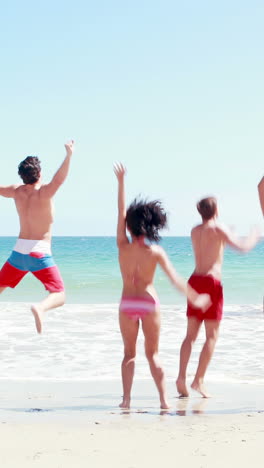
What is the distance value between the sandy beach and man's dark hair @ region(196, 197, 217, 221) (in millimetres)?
1651

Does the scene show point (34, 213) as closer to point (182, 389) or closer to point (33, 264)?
point (33, 264)

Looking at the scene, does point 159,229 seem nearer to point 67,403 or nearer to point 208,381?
point 67,403

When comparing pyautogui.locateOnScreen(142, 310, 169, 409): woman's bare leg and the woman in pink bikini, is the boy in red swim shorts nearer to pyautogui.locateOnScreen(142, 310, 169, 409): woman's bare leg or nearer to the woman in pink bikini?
the woman in pink bikini

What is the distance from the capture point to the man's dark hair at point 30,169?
231 inches

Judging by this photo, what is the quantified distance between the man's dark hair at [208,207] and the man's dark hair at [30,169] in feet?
4.73

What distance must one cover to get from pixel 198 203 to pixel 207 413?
179 centimetres

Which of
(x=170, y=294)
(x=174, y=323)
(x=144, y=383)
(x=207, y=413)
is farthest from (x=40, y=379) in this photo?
(x=170, y=294)

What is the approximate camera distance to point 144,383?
7.20 m

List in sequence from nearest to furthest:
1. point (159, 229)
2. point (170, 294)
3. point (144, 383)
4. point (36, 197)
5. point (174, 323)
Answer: point (159, 229) < point (36, 197) < point (144, 383) < point (174, 323) < point (170, 294)

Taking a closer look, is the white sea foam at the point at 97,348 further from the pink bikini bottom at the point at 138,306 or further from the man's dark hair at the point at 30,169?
the man's dark hair at the point at 30,169

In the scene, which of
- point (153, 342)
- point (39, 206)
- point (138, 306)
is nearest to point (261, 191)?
point (138, 306)

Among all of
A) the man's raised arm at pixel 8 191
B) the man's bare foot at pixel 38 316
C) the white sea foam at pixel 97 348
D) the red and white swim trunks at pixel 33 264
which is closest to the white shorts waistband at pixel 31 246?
the red and white swim trunks at pixel 33 264

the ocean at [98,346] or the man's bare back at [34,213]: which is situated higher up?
the man's bare back at [34,213]

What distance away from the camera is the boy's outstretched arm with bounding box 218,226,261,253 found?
5715 mm
